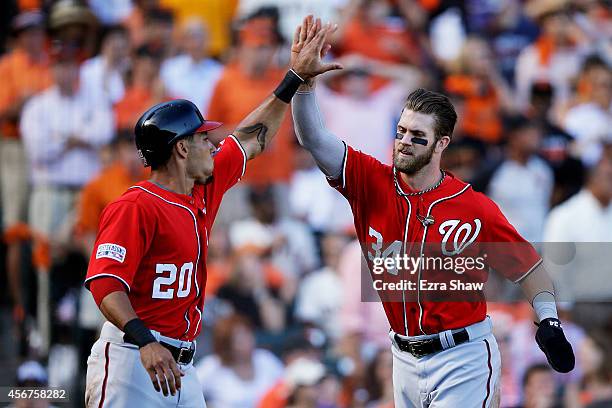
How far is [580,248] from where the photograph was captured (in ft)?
29.9

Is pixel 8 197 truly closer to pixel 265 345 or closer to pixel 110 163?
pixel 110 163

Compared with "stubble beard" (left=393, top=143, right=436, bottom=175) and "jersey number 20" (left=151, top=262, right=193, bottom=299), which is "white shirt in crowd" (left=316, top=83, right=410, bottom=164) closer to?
"stubble beard" (left=393, top=143, right=436, bottom=175)

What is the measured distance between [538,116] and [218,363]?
3.79 metres

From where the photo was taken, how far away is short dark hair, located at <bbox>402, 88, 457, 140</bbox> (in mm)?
5416

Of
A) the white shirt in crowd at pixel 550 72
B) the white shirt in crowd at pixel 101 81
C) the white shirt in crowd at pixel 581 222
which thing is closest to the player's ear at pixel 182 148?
the white shirt in crowd at pixel 101 81

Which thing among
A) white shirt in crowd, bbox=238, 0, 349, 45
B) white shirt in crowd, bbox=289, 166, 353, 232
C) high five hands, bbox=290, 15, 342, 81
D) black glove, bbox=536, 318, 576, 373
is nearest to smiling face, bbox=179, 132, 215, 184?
high five hands, bbox=290, 15, 342, 81

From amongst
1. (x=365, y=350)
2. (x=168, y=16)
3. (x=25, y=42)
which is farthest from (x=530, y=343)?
(x=25, y=42)

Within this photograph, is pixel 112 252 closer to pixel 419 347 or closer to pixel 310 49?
pixel 310 49

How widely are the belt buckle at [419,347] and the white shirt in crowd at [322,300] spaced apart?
3.59m

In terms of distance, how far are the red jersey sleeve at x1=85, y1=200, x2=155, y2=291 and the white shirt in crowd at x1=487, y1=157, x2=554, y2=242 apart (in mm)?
5098

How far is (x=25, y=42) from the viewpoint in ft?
31.8

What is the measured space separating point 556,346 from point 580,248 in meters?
4.06

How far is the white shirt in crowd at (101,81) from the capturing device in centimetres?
952

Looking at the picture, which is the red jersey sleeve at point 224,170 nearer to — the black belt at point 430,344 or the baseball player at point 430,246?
the baseball player at point 430,246
